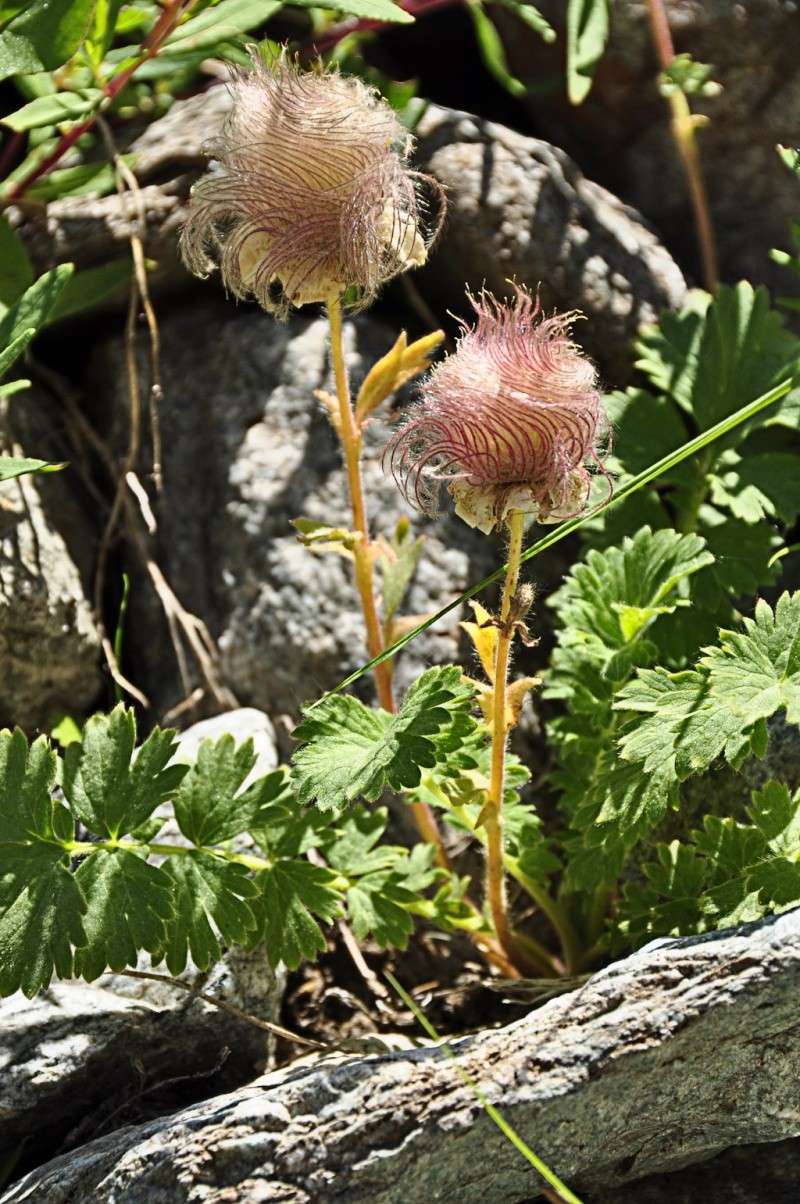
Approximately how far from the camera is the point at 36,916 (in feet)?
6.64

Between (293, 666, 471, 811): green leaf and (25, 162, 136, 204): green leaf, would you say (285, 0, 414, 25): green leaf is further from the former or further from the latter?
(293, 666, 471, 811): green leaf

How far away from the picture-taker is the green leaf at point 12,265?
8.71ft

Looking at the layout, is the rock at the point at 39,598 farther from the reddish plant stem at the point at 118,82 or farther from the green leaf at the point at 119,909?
the green leaf at the point at 119,909

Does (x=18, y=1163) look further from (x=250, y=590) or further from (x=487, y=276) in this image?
(x=487, y=276)

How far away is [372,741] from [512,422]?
61cm

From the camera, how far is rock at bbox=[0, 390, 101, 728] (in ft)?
9.18

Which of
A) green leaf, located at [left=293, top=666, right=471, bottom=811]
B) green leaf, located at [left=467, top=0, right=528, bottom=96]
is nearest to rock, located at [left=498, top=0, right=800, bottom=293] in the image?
green leaf, located at [left=467, top=0, right=528, bottom=96]

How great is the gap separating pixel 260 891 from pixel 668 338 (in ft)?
5.10

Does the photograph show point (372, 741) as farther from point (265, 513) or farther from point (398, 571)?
point (265, 513)

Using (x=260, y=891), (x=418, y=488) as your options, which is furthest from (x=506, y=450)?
(x=260, y=891)

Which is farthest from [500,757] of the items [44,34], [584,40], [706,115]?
[706,115]

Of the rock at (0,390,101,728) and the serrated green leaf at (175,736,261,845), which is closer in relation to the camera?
the serrated green leaf at (175,736,261,845)

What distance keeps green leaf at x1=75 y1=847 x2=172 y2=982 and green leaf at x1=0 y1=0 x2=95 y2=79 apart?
1432 mm

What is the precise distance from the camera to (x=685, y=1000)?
1855 mm
